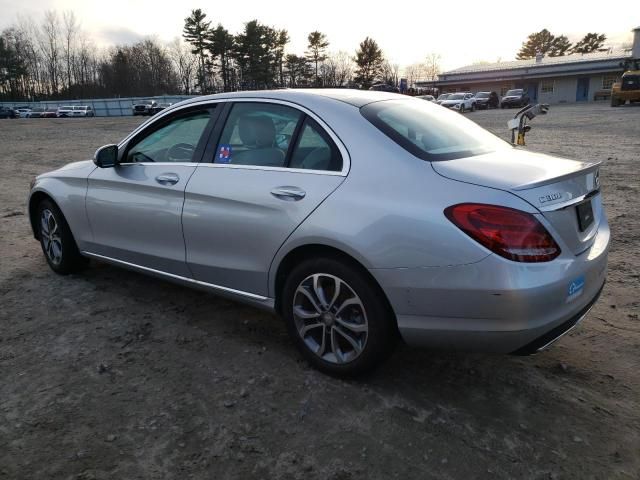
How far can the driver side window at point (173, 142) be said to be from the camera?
3718 mm

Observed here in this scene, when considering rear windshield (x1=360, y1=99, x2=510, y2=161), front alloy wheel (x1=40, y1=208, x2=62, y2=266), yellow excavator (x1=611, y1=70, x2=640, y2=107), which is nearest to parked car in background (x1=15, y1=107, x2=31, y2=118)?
yellow excavator (x1=611, y1=70, x2=640, y2=107)

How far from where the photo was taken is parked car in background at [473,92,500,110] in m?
46.2

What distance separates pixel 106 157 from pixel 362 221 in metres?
2.42

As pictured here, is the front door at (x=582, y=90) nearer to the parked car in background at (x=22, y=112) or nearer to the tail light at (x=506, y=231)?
the parked car in background at (x=22, y=112)

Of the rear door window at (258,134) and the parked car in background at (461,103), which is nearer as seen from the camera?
the rear door window at (258,134)

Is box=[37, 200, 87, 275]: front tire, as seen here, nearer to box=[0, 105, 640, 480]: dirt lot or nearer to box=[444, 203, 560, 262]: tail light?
box=[0, 105, 640, 480]: dirt lot

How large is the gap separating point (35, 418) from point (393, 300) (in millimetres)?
1977

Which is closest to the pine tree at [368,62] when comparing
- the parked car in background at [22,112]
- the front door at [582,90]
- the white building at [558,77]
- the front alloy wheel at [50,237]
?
the white building at [558,77]

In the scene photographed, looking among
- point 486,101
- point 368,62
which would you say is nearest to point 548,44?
point 368,62

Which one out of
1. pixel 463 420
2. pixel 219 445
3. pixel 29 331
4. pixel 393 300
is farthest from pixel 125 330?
pixel 463 420

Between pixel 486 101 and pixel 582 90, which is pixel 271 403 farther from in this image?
pixel 582 90

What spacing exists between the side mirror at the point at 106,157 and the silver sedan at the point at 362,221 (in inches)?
0.6

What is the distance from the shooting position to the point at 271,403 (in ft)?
9.31

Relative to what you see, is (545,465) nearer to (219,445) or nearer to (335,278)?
(335,278)
